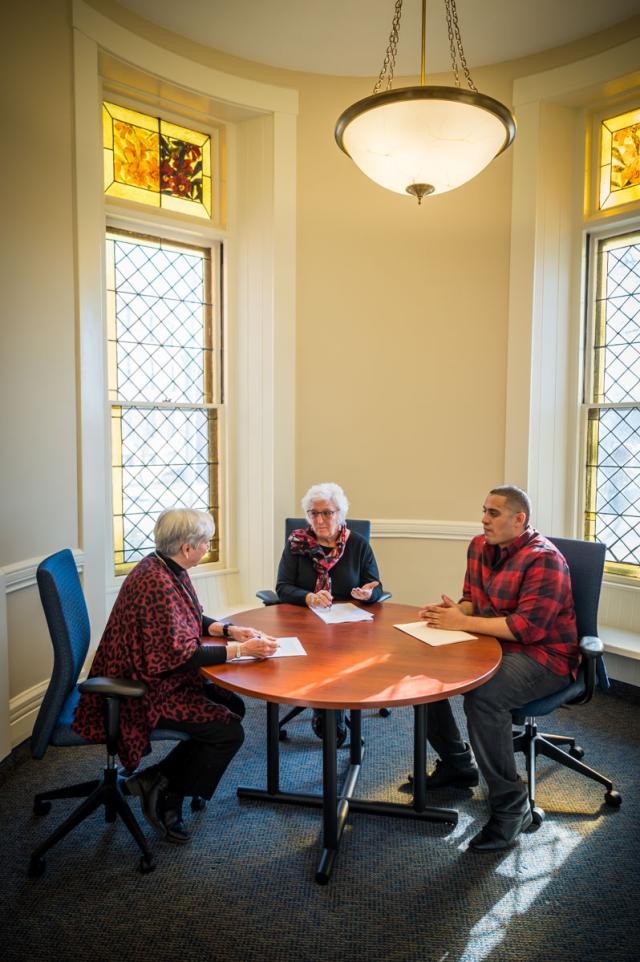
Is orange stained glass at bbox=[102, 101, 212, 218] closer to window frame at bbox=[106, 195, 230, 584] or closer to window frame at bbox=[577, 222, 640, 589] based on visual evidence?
window frame at bbox=[106, 195, 230, 584]

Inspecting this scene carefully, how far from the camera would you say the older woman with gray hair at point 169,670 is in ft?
7.52

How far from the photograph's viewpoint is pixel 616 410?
3.98 meters

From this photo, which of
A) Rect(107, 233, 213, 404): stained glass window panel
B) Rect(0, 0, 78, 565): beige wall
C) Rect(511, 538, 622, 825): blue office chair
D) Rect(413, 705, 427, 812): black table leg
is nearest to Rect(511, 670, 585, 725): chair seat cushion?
Rect(511, 538, 622, 825): blue office chair

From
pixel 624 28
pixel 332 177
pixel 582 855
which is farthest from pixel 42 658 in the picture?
pixel 624 28

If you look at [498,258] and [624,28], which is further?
[498,258]

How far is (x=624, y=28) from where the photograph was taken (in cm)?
365

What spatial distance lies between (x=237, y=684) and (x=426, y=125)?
1888 mm

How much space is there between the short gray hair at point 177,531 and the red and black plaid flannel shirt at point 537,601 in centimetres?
116

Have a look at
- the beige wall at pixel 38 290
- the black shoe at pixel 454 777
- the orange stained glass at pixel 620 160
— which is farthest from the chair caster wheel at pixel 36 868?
the orange stained glass at pixel 620 160

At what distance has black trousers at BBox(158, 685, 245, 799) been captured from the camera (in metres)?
2.38

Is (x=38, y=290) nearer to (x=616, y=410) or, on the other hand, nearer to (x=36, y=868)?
(x=36, y=868)

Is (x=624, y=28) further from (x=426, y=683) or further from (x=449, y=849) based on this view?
(x=449, y=849)

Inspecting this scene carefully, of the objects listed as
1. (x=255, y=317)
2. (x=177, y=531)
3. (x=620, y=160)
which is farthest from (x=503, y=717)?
(x=620, y=160)

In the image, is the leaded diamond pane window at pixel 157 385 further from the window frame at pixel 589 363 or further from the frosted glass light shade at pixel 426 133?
the window frame at pixel 589 363
